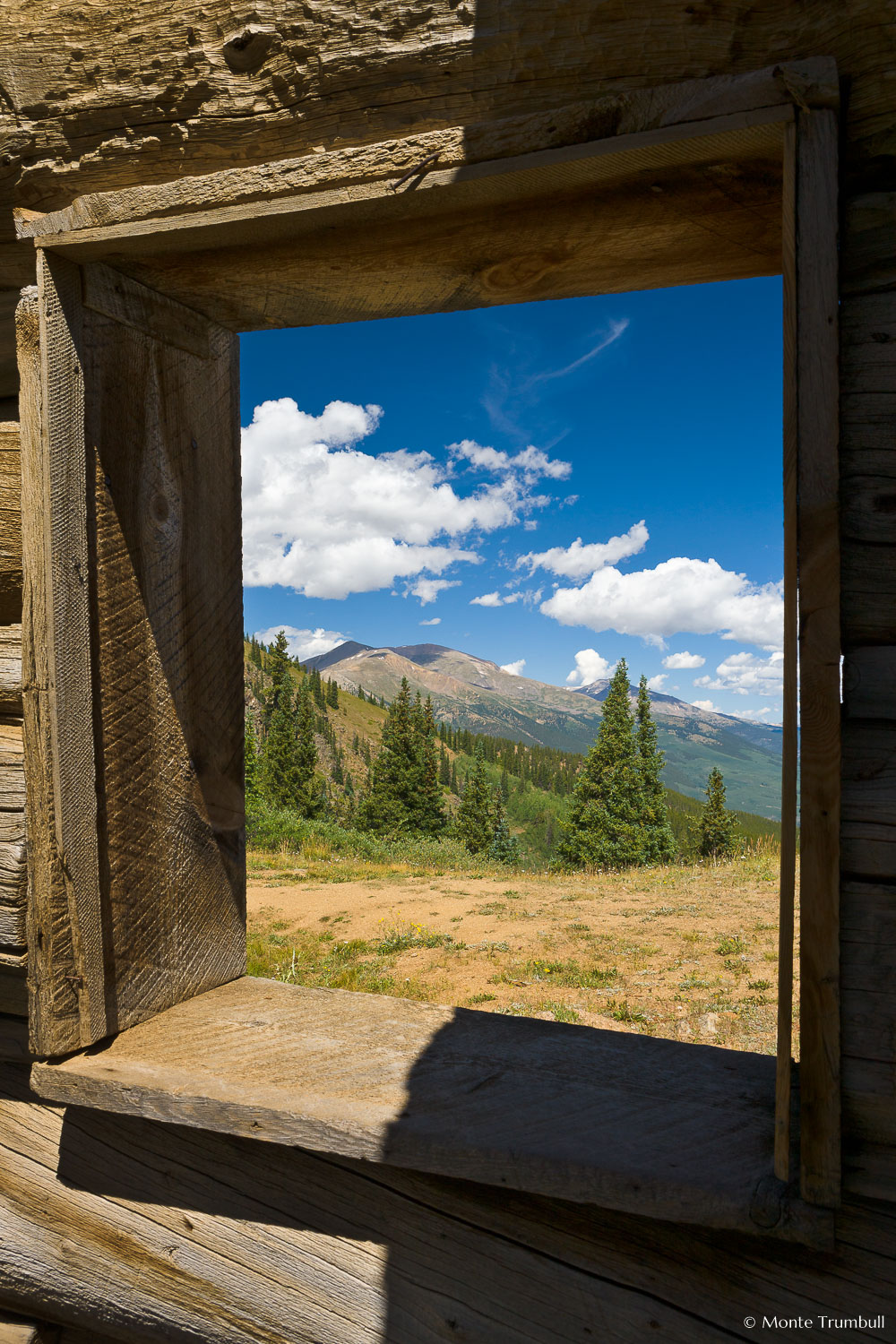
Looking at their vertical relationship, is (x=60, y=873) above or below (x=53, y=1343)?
above

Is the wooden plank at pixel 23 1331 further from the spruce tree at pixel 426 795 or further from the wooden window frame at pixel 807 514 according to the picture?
the spruce tree at pixel 426 795

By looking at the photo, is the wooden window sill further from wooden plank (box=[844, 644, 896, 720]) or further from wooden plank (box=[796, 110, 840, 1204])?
wooden plank (box=[844, 644, 896, 720])

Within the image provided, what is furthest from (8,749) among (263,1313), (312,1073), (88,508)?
(263,1313)

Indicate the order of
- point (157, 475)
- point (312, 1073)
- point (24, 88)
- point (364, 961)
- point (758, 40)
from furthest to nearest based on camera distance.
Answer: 1. point (364, 961)
2. point (157, 475)
3. point (24, 88)
4. point (312, 1073)
5. point (758, 40)

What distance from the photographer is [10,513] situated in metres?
1.68

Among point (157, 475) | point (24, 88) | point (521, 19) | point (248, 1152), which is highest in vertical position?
point (24, 88)

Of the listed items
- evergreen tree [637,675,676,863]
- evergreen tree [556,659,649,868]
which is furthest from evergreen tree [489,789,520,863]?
evergreen tree [637,675,676,863]

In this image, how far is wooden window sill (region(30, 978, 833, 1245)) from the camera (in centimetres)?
109

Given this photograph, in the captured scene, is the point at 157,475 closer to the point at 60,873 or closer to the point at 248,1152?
the point at 60,873

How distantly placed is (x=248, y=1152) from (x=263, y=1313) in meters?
0.29

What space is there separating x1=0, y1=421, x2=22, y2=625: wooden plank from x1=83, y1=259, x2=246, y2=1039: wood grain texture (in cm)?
29

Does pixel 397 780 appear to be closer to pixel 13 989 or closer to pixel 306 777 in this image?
pixel 306 777

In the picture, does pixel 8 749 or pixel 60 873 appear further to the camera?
pixel 8 749

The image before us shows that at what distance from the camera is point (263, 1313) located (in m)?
1.43
